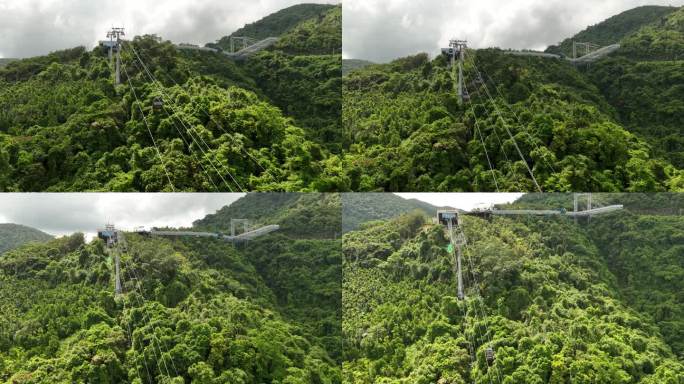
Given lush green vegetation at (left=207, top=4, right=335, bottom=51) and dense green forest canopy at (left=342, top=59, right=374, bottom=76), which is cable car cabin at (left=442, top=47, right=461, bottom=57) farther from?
lush green vegetation at (left=207, top=4, right=335, bottom=51)

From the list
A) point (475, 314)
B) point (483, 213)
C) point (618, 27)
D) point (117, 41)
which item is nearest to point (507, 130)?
point (483, 213)

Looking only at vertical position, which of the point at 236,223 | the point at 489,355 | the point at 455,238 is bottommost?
the point at 489,355

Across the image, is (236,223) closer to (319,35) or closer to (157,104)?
(157,104)

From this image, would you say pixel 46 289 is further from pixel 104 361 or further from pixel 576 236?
pixel 576 236

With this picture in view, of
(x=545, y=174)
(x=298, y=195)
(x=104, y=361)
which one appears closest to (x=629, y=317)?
(x=545, y=174)

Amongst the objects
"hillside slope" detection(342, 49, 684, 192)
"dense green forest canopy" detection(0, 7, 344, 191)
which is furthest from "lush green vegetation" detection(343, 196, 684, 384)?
"dense green forest canopy" detection(0, 7, 344, 191)

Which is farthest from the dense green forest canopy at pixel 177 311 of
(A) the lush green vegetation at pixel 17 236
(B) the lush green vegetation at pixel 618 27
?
(B) the lush green vegetation at pixel 618 27
